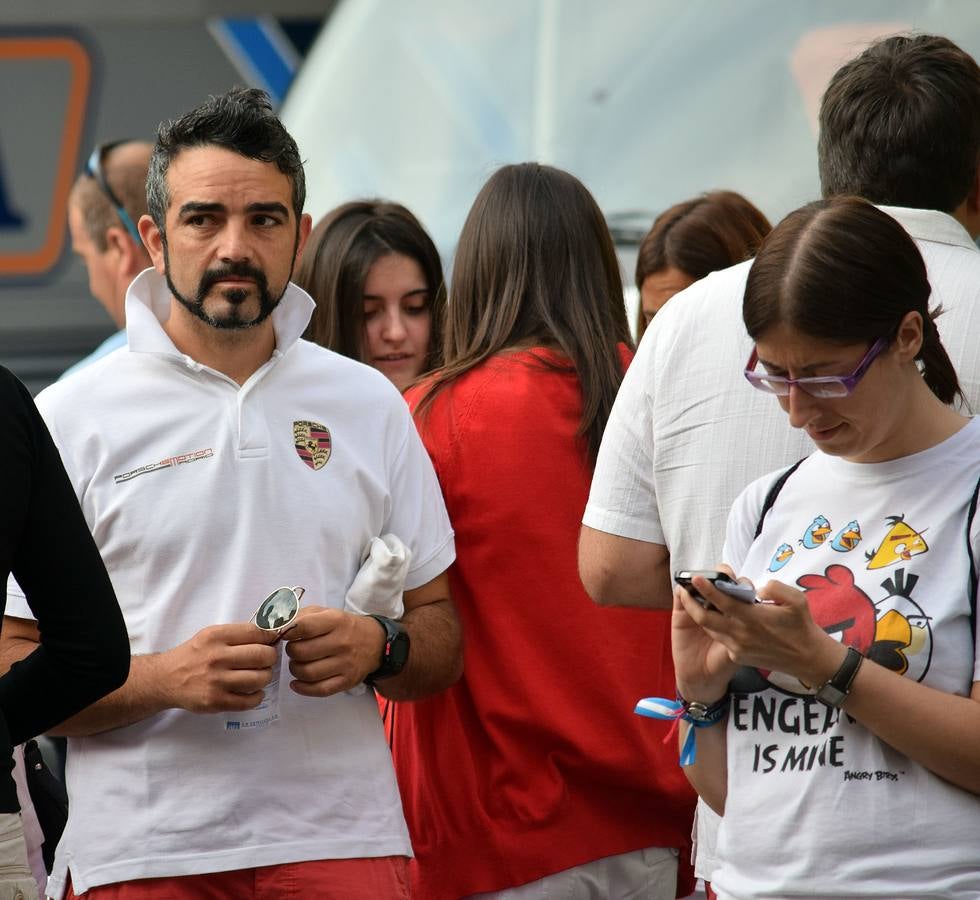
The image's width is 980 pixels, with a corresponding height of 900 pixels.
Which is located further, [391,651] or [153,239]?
[153,239]

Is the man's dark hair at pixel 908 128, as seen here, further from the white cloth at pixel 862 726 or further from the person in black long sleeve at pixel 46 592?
the person in black long sleeve at pixel 46 592

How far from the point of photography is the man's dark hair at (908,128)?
2.40 m

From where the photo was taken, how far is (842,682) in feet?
6.27

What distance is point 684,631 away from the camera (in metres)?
2.04

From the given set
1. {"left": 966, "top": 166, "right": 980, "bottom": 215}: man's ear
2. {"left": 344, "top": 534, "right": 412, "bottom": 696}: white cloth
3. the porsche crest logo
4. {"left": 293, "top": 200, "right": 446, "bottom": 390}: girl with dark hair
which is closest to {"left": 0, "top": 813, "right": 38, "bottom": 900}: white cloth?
{"left": 344, "top": 534, "right": 412, "bottom": 696}: white cloth

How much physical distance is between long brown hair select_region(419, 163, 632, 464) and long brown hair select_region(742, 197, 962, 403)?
97cm

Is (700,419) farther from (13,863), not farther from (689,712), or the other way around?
(13,863)

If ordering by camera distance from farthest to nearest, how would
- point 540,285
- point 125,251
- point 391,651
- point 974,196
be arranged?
1. point 125,251
2. point 540,285
3. point 391,651
4. point 974,196

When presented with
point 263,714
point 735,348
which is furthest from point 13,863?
point 735,348

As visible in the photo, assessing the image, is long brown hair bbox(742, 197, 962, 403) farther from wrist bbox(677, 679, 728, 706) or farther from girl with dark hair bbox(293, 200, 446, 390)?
girl with dark hair bbox(293, 200, 446, 390)

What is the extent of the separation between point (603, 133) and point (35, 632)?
15.1 ft

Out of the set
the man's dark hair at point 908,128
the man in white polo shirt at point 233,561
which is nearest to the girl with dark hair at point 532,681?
the man in white polo shirt at point 233,561

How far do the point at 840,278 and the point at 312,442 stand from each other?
1.00 metres

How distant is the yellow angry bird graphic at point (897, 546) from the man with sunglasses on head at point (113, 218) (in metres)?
2.96
